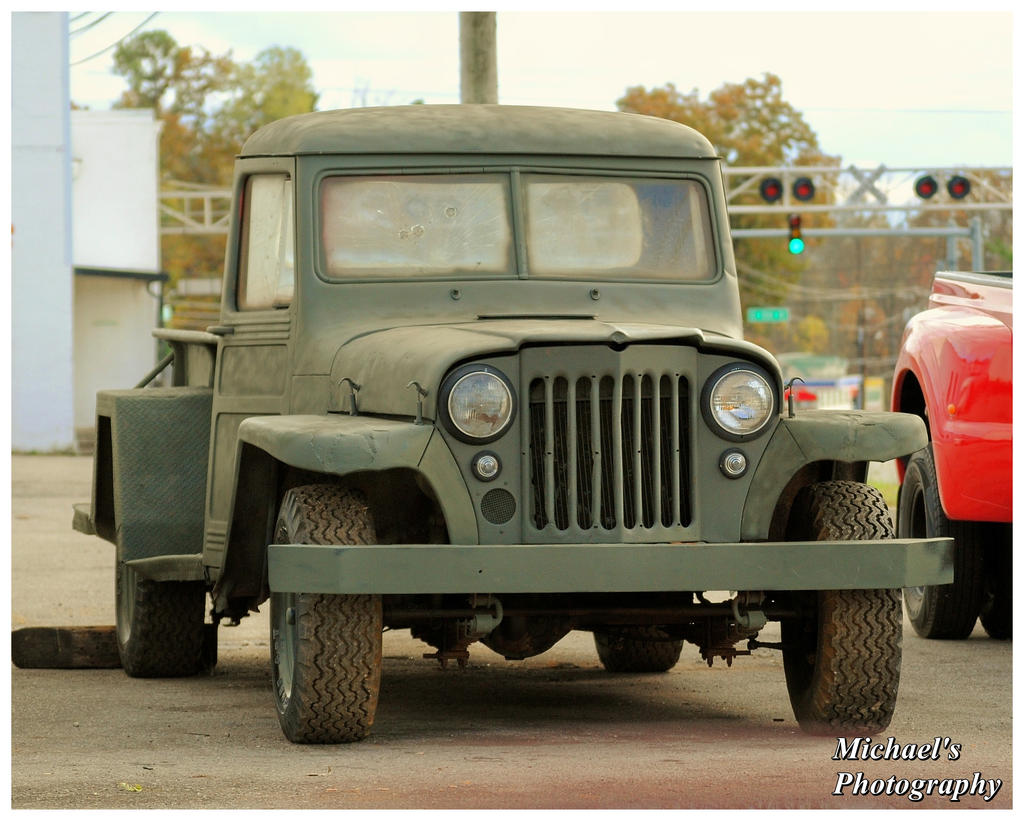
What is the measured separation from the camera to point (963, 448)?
8711 mm

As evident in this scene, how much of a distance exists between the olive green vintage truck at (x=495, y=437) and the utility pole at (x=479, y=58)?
7646 millimetres

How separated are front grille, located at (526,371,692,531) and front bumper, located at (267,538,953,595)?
23 cm

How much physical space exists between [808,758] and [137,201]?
34113 millimetres

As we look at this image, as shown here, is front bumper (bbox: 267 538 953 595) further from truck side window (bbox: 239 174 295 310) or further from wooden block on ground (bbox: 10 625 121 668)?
wooden block on ground (bbox: 10 625 121 668)

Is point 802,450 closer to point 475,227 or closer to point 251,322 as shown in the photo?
point 475,227

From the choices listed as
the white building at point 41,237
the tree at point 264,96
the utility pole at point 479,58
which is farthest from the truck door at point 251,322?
the tree at point 264,96

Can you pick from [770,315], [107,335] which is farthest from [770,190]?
[107,335]

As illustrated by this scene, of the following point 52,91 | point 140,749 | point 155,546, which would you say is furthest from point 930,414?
point 52,91

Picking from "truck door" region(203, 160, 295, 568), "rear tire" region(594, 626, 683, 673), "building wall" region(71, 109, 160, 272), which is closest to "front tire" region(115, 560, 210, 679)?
"truck door" region(203, 160, 295, 568)

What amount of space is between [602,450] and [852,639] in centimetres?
111

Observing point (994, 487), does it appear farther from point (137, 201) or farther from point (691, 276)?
point (137, 201)

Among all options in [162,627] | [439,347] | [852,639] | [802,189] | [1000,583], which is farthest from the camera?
[802,189]

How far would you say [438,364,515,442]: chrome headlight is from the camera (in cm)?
614

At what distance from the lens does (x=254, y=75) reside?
7150cm
